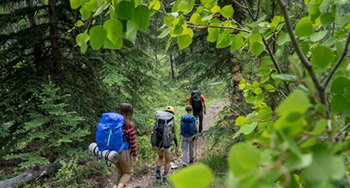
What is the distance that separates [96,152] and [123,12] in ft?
15.3

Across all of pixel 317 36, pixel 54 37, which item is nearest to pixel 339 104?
pixel 317 36

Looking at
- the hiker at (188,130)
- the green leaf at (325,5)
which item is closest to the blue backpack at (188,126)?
the hiker at (188,130)

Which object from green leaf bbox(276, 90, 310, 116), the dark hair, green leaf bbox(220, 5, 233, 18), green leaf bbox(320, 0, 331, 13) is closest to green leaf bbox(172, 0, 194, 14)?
green leaf bbox(220, 5, 233, 18)

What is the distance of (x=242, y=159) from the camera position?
436 millimetres

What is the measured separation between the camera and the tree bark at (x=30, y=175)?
→ 232 inches

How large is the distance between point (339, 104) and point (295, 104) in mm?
704

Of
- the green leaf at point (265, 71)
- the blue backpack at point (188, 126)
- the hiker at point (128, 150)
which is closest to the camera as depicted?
the green leaf at point (265, 71)

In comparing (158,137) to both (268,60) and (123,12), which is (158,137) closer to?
(268,60)

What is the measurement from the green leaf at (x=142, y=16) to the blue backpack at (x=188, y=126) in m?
6.10

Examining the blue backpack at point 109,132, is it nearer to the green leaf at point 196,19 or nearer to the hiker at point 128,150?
the hiker at point 128,150

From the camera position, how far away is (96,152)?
16.8 feet

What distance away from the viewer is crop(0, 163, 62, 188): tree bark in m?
5.89

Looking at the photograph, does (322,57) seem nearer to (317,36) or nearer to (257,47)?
(317,36)

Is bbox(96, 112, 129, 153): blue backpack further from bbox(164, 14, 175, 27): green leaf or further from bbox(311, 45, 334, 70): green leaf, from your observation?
bbox(311, 45, 334, 70): green leaf
